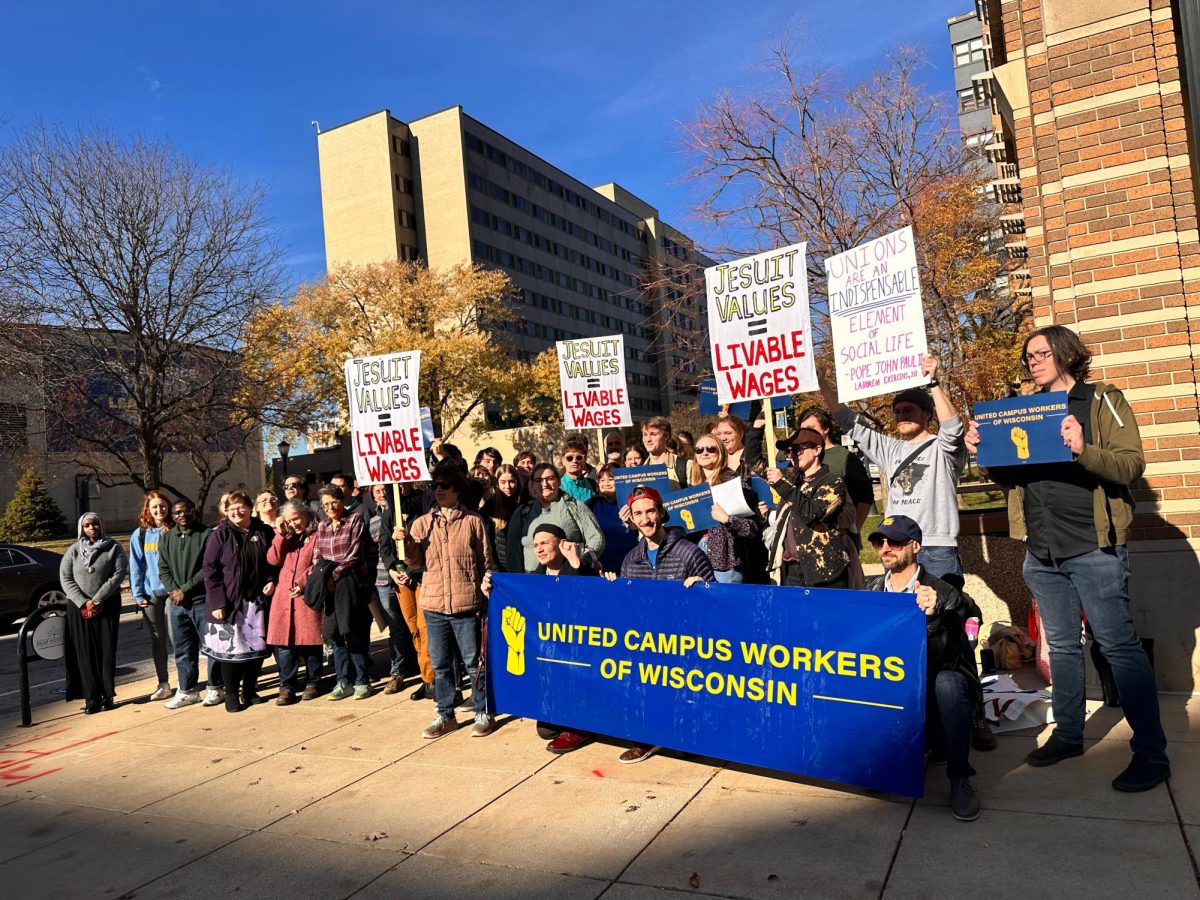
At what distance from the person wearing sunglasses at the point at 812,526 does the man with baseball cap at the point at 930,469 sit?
587 mm

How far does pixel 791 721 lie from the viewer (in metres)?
4.51

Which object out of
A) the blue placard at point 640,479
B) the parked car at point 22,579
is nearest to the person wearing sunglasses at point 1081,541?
the blue placard at point 640,479

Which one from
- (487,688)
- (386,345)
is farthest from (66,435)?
(487,688)

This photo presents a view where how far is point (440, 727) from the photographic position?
20.7 ft

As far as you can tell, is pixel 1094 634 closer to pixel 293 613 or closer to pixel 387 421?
pixel 387 421

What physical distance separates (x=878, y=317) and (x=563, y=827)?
3.73 metres

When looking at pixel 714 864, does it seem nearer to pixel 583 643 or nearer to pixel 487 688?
pixel 583 643

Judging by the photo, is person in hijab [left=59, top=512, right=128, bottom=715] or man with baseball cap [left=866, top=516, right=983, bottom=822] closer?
man with baseball cap [left=866, top=516, right=983, bottom=822]

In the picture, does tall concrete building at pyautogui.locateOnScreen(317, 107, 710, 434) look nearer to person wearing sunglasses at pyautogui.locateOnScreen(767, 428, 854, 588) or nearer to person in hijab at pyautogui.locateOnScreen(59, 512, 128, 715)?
person in hijab at pyautogui.locateOnScreen(59, 512, 128, 715)

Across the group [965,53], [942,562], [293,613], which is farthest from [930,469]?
[965,53]

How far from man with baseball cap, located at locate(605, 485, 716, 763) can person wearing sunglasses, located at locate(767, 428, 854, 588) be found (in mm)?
503

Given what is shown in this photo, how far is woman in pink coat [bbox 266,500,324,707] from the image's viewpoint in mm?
7750

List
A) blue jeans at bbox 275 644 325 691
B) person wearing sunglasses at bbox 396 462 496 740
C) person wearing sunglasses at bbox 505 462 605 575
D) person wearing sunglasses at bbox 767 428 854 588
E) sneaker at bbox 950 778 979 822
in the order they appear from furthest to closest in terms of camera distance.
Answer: blue jeans at bbox 275 644 325 691 → person wearing sunglasses at bbox 505 462 605 575 → person wearing sunglasses at bbox 396 462 496 740 → person wearing sunglasses at bbox 767 428 854 588 → sneaker at bbox 950 778 979 822

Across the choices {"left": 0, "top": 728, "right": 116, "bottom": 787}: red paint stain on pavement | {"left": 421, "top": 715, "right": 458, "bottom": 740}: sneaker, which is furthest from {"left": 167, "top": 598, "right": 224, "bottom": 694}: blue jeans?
{"left": 421, "top": 715, "right": 458, "bottom": 740}: sneaker
